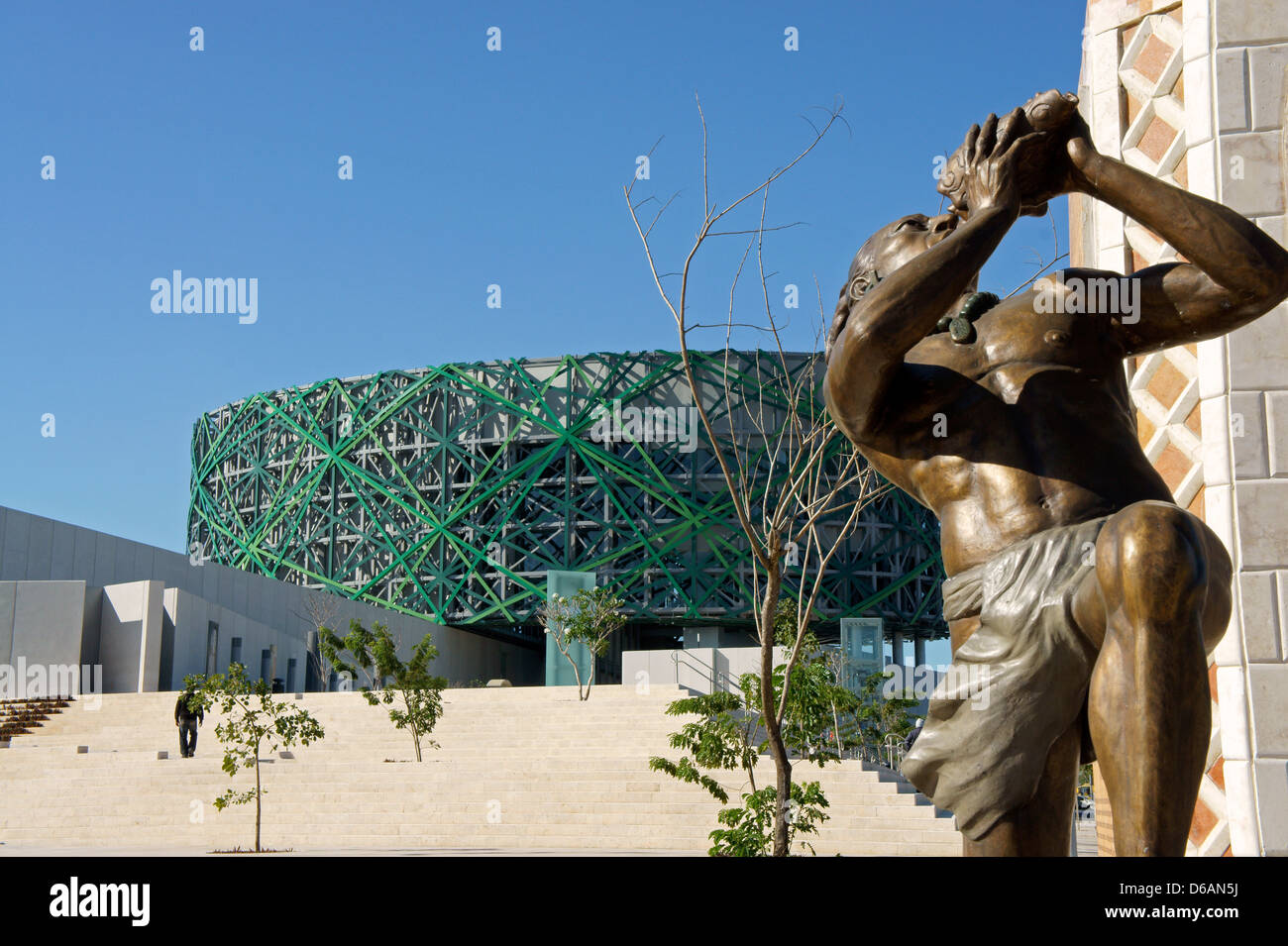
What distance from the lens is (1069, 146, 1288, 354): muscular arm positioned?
7.73 ft

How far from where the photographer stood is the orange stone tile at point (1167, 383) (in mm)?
4914

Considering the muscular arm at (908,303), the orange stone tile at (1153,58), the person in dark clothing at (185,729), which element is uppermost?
the orange stone tile at (1153,58)

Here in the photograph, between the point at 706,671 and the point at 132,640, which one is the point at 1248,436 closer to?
the point at 706,671

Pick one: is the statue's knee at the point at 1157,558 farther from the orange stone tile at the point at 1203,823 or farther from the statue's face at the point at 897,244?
the orange stone tile at the point at 1203,823

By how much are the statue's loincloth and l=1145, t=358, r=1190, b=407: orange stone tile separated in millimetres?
3002

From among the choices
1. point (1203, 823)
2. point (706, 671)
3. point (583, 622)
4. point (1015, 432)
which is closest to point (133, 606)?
point (583, 622)

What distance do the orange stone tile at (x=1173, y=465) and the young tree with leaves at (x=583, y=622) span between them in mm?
25953

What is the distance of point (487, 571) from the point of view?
48.4 metres

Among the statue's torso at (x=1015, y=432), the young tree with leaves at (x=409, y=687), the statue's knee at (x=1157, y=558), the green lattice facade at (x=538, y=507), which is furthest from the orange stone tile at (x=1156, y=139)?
the green lattice facade at (x=538, y=507)

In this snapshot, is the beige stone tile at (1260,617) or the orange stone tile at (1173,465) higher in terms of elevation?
the orange stone tile at (1173,465)

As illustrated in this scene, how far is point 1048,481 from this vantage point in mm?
2412

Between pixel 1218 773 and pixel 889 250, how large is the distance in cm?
302

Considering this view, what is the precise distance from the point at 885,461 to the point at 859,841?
1270cm
